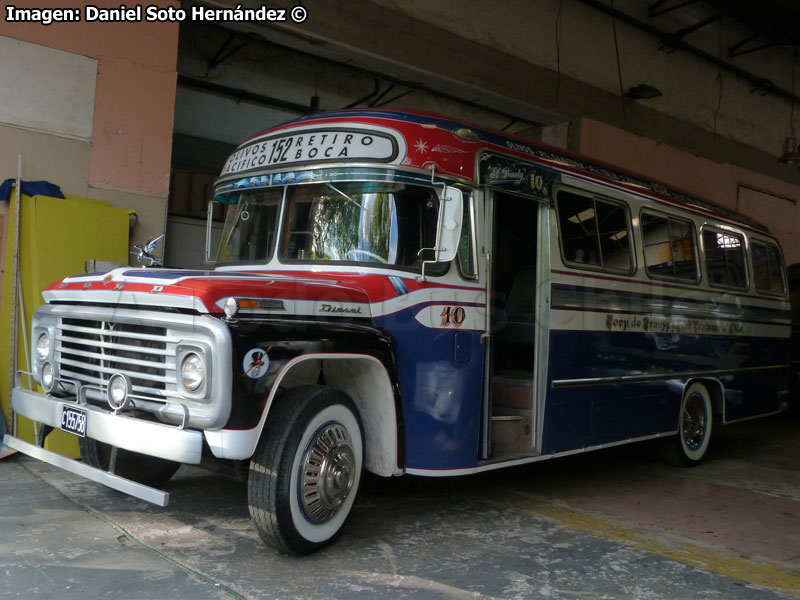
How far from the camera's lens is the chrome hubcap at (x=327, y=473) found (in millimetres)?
4242

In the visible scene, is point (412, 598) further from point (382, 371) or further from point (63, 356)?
point (63, 356)

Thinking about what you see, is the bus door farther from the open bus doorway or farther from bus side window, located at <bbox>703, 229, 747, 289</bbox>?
bus side window, located at <bbox>703, 229, 747, 289</bbox>

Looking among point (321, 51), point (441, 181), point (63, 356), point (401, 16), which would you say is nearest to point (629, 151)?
point (401, 16)

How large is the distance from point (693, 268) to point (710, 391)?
59.3 inches

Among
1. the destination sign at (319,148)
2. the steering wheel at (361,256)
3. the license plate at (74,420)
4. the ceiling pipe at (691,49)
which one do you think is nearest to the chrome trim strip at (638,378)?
the steering wheel at (361,256)

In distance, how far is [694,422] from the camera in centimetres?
788

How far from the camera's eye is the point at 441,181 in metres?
4.95

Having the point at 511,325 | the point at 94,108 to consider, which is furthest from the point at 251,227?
the point at 94,108

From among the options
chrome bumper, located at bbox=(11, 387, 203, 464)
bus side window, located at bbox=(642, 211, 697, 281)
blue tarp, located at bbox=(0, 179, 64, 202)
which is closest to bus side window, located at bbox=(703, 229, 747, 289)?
bus side window, located at bbox=(642, 211, 697, 281)

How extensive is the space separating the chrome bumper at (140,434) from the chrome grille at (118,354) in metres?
0.18

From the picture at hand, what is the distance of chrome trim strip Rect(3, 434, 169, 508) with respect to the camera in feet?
12.4

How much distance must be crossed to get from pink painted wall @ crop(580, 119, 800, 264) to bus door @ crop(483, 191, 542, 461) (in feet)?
16.7

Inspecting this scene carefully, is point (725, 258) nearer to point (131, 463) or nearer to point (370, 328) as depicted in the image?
point (370, 328)

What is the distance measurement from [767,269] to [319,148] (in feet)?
20.8
